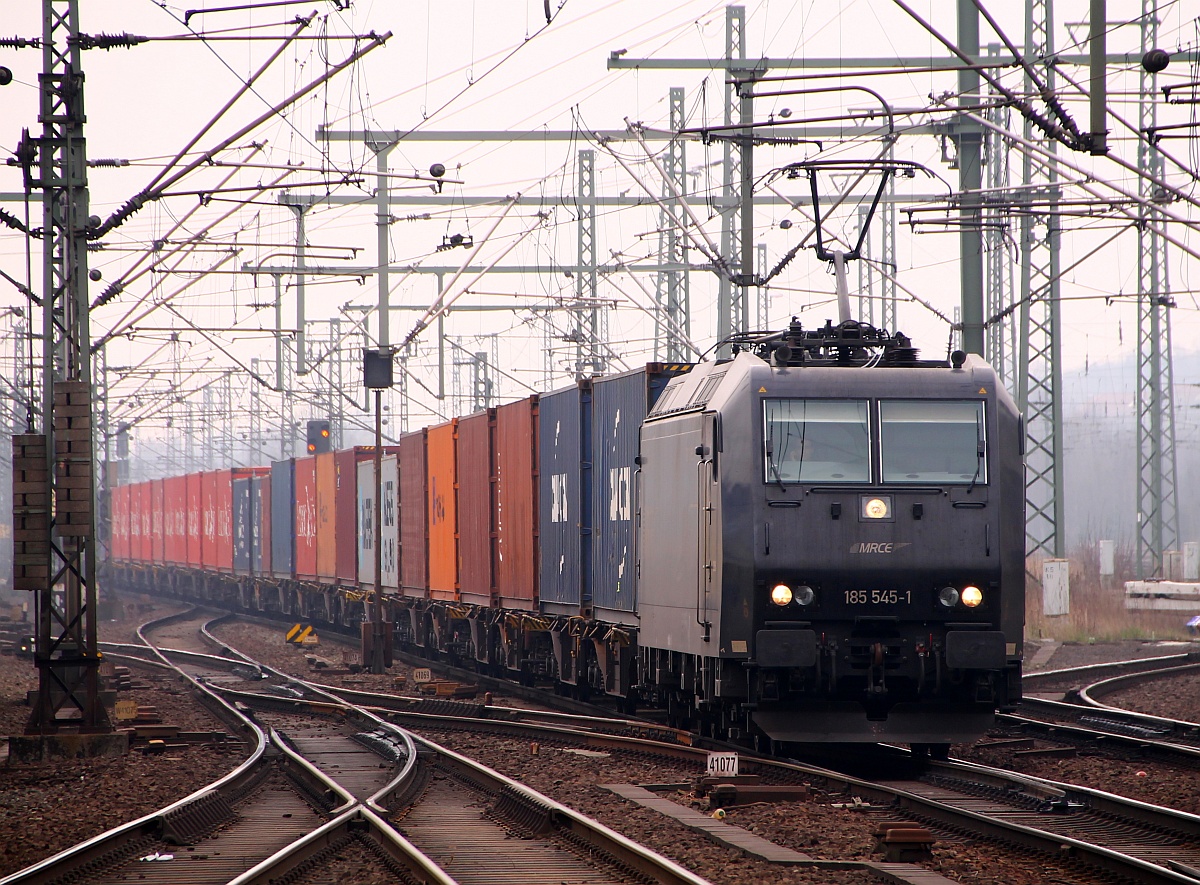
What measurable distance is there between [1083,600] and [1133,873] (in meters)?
27.8

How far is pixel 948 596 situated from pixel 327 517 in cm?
2495

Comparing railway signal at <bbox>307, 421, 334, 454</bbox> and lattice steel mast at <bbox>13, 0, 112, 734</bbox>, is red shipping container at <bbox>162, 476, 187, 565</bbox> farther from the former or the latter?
lattice steel mast at <bbox>13, 0, 112, 734</bbox>

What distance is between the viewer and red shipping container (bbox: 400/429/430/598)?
27.8 metres

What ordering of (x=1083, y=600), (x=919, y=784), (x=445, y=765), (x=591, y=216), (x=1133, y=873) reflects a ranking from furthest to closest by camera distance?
(x=591, y=216), (x=1083, y=600), (x=445, y=765), (x=919, y=784), (x=1133, y=873)

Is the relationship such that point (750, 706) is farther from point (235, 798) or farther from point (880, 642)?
point (235, 798)

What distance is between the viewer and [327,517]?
1422 inches

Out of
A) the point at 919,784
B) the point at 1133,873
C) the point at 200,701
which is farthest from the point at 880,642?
the point at 200,701

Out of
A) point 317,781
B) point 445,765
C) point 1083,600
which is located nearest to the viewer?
point 317,781

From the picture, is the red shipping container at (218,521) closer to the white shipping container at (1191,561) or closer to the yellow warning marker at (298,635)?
the yellow warning marker at (298,635)

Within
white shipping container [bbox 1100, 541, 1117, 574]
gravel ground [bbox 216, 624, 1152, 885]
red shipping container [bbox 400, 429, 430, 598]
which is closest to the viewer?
gravel ground [bbox 216, 624, 1152, 885]

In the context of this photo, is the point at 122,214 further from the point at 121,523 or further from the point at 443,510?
the point at 121,523

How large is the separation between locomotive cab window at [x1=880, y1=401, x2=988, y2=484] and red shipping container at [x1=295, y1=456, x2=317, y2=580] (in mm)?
25888

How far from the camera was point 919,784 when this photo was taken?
12.5 metres

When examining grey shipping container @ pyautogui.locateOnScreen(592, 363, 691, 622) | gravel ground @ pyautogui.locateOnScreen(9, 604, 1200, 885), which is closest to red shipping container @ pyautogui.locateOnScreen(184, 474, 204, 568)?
gravel ground @ pyautogui.locateOnScreen(9, 604, 1200, 885)
